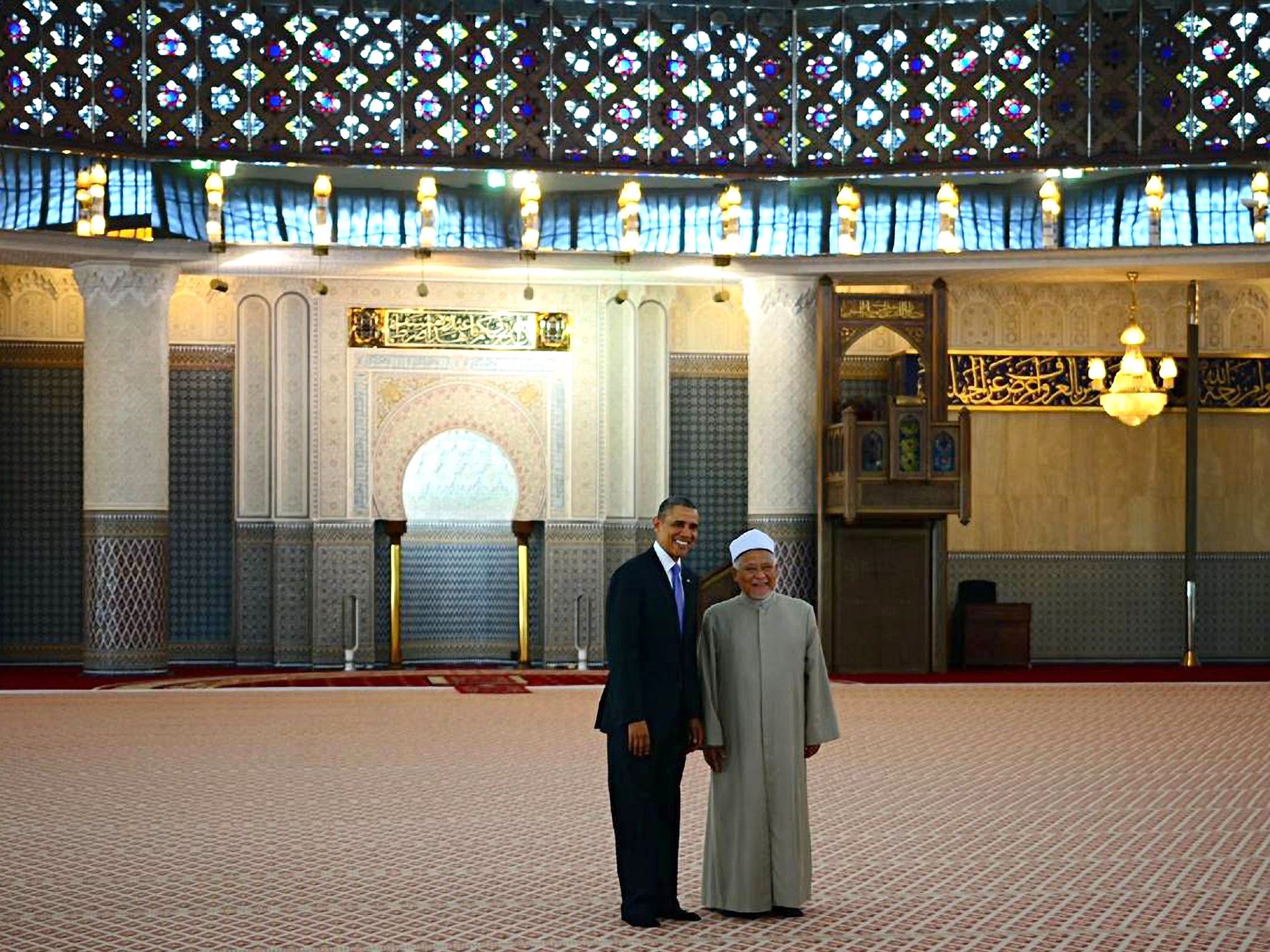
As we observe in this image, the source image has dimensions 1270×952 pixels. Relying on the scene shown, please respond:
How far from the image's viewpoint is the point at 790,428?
12.1 metres

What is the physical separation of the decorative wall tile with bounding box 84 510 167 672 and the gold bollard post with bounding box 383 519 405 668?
1675mm

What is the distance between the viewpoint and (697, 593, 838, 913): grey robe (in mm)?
4465

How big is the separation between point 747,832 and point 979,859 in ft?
3.50

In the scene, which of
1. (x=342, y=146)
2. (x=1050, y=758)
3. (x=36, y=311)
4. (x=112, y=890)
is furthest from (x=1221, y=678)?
(x=112, y=890)

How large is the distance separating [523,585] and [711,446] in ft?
5.64

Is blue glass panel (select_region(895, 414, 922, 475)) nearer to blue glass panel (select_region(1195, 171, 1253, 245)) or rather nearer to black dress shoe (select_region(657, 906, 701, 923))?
blue glass panel (select_region(1195, 171, 1253, 245))

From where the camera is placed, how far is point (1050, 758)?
762 centimetres

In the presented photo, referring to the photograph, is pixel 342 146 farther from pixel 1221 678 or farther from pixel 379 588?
pixel 1221 678

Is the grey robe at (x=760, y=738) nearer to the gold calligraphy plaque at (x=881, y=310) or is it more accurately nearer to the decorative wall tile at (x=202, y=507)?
the gold calligraphy plaque at (x=881, y=310)

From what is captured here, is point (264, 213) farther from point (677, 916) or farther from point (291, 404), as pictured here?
point (677, 916)

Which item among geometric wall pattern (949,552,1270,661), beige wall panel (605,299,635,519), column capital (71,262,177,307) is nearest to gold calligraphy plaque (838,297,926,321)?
beige wall panel (605,299,635,519)

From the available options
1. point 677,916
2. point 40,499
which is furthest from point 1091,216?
point 677,916

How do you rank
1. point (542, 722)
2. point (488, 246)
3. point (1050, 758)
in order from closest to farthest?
point (1050, 758), point (542, 722), point (488, 246)

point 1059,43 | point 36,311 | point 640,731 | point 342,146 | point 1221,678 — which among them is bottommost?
point 1221,678
